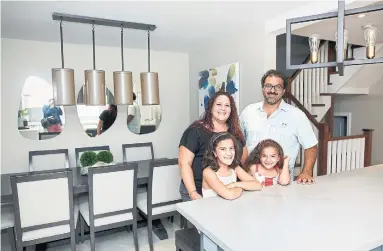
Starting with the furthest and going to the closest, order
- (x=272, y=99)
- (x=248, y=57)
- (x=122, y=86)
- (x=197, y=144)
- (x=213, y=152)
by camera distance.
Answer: (x=248, y=57)
(x=122, y=86)
(x=272, y=99)
(x=197, y=144)
(x=213, y=152)

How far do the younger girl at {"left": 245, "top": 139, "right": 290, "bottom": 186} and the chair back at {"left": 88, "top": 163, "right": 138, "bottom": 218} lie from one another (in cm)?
120

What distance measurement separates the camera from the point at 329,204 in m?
1.41

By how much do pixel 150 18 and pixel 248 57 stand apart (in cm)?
118

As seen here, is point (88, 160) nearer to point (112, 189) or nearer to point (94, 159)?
point (94, 159)

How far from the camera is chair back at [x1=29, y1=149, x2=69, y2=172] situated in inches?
137

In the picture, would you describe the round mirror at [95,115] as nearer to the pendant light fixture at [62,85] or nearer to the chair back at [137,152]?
the chair back at [137,152]

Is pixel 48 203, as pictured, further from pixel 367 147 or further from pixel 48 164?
pixel 367 147

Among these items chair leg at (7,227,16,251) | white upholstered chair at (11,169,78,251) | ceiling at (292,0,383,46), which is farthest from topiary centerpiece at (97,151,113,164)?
ceiling at (292,0,383,46)

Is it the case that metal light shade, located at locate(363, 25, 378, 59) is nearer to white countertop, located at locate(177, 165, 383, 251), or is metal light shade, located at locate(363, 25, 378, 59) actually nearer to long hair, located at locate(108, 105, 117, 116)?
white countertop, located at locate(177, 165, 383, 251)

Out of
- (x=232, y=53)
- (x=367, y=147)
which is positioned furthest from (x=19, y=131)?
(x=367, y=147)

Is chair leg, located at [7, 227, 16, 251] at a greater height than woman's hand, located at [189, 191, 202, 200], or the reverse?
woman's hand, located at [189, 191, 202, 200]

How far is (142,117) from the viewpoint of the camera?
4.28 metres

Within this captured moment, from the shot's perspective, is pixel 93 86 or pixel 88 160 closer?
pixel 93 86

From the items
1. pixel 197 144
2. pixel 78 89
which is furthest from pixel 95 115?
pixel 197 144
